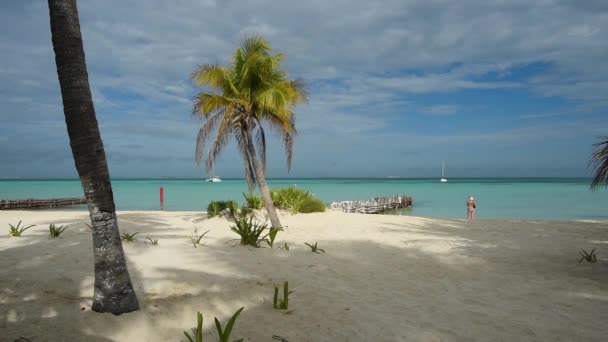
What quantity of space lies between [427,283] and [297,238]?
15.8 feet

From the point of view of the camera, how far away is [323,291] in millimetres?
5098

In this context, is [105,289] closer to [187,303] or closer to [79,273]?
[187,303]

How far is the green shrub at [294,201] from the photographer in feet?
55.9

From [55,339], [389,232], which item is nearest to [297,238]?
[389,232]

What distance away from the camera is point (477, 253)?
27.0ft

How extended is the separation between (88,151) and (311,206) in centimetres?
1470

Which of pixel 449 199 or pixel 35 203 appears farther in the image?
pixel 449 199

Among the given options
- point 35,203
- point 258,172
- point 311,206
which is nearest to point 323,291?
point 258,172

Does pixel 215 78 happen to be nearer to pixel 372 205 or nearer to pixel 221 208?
pixel 221 208

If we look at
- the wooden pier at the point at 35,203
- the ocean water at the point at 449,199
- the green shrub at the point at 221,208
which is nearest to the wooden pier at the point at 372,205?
the ocean water at the point at 449,199

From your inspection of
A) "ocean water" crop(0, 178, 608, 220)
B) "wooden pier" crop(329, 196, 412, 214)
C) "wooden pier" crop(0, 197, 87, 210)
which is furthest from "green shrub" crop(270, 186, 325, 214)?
"wooden pier" crop(0, 197, 87, 210)

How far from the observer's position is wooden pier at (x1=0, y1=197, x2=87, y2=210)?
87.5 feet

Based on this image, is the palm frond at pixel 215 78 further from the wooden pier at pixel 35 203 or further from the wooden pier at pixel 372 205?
the wooden pier at pixel 35 203

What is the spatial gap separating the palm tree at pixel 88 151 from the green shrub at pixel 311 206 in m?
13.9
